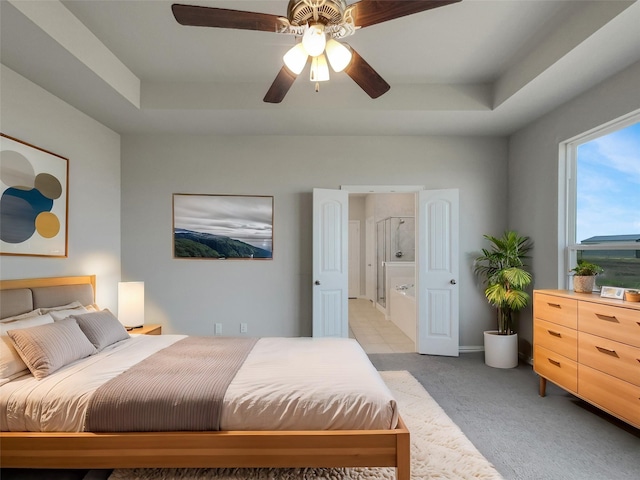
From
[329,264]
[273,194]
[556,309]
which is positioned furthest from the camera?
[273,194]

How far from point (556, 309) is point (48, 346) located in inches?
143

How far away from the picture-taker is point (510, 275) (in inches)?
149

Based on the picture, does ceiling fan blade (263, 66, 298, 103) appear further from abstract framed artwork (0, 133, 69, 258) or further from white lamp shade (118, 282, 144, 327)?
white lamp shade (118, 282, 144, 327)

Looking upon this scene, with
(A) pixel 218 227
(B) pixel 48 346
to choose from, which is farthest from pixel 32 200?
(A) pixel 218 227

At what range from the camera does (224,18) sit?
5.69 feet

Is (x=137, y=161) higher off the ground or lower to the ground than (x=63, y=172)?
higher

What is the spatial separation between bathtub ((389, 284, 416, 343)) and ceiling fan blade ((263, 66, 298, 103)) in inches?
141

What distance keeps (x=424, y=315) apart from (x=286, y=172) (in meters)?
2.41

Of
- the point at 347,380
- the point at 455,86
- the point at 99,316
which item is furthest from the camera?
the point at 455,86

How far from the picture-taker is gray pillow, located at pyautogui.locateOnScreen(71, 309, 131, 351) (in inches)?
103

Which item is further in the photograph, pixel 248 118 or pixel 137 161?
pixel 137 161

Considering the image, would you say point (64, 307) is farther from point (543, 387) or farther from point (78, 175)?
point (543, 387)

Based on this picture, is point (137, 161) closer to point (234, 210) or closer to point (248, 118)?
point (234, 210)

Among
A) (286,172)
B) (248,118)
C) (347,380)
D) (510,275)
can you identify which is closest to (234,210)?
(286,172)
